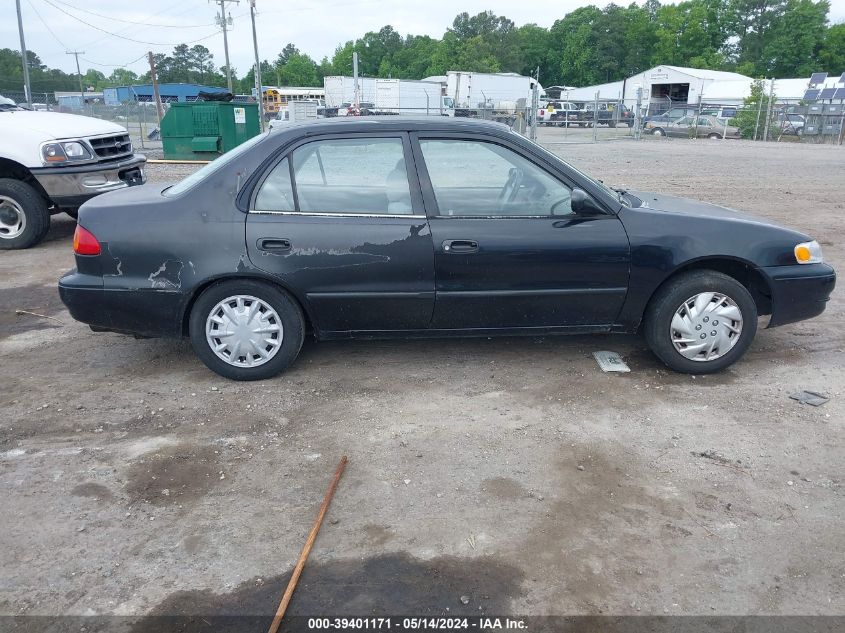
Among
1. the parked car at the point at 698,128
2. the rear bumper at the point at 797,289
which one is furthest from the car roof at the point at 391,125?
the parked car at the point at 698,128

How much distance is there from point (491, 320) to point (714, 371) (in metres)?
1.56

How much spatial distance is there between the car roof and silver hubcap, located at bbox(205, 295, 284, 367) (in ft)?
3.82

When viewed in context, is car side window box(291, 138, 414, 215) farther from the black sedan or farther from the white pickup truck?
the white pickup truck

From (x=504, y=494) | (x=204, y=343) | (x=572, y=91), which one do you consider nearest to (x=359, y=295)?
(x=204, y=343)

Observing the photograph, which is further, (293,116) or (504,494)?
(293,116)

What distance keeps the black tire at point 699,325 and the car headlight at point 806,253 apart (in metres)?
0.41

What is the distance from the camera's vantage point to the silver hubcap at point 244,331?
4336mm

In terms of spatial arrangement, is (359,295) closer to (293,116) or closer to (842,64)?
(293,116)

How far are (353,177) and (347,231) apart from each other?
377 mm

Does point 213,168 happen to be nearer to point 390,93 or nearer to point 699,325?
point 699,325

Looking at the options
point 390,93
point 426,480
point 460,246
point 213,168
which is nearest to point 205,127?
point 213,168

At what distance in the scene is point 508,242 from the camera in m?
4.33

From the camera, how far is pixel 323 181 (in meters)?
4.37

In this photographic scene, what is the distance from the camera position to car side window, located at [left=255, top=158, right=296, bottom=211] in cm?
431
